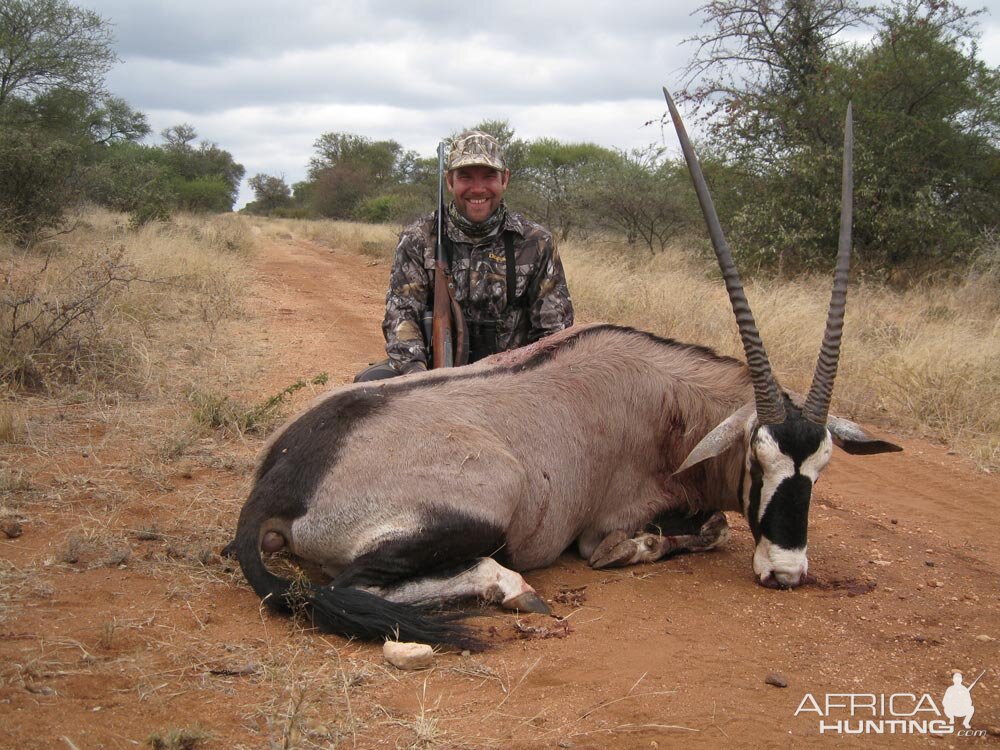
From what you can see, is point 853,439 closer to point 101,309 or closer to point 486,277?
point 486,277

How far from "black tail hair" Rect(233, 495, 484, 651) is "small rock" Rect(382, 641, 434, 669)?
74mm

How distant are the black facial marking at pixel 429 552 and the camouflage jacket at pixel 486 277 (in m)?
2.21

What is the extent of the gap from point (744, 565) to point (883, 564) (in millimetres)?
717

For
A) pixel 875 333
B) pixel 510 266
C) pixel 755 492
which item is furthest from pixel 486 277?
pixel 875 333

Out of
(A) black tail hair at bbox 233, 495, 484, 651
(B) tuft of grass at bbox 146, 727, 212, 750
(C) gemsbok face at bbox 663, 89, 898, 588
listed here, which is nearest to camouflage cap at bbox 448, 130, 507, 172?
(C) gemsbok face at bbox 663, 89, 898, 588

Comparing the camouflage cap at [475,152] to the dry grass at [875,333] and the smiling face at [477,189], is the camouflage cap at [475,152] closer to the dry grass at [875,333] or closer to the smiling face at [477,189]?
the smiling face at [477,189]

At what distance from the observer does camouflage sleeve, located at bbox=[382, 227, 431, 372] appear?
533 cm

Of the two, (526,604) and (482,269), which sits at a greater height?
(482,269)

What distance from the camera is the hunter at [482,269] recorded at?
549 cm

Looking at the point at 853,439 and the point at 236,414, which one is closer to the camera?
the point at 853,439

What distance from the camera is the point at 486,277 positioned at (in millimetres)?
5578

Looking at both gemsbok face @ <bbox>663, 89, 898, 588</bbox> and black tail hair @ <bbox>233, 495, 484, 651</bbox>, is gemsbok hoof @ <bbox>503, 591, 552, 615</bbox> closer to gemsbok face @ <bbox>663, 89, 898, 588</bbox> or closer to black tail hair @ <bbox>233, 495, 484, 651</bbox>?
black tail hair @ <bbox>233, 495, 484, 651</bbox>

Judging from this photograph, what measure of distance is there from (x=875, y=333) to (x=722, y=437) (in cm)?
603

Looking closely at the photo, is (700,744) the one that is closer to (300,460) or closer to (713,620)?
(713,620)
